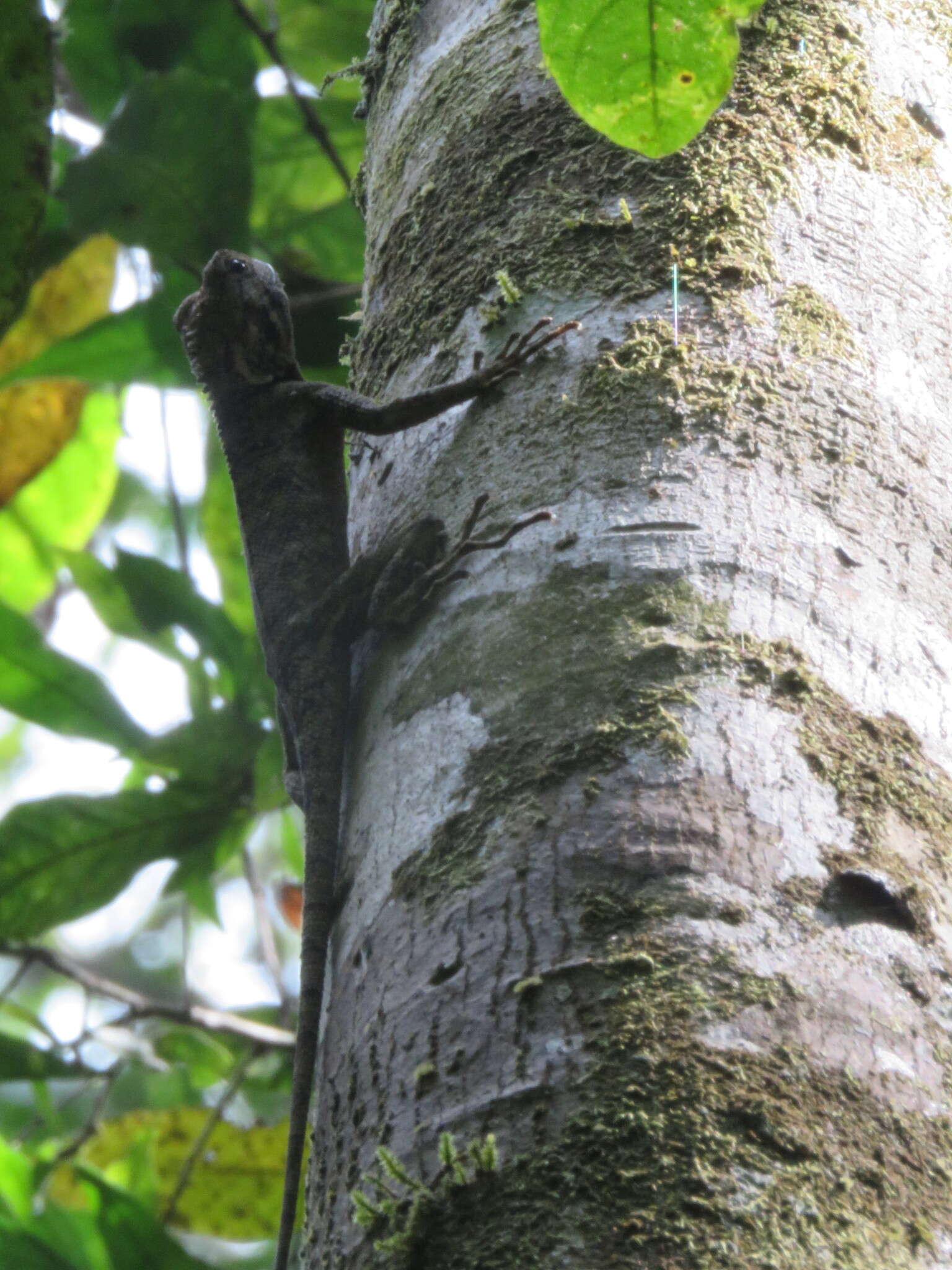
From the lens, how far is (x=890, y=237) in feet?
6.97

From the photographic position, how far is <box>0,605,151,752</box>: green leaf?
3.80 m

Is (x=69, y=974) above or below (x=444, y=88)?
below

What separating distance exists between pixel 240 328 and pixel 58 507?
1.48 m

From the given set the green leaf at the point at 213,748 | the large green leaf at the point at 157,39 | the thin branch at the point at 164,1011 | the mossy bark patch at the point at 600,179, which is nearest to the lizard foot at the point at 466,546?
the mossy bark patch at the point at 600,179

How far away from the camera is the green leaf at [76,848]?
369cm

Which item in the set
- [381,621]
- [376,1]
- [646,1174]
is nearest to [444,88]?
[376,1]

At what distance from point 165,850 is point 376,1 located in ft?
7.83

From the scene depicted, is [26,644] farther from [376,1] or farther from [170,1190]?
[376,1]

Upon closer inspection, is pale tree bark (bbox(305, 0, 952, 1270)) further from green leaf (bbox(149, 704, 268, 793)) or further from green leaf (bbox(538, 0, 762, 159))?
green leaf (bbox(149, 704, 268, 793))

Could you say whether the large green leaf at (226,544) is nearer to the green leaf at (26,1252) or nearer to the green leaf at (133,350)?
the green leaf at (133,350)

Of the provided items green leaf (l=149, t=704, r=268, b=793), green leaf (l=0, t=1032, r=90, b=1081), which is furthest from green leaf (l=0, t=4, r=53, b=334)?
green leaf (l=0, t=1032, r=90, b=1081)

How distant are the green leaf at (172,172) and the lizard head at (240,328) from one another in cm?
36

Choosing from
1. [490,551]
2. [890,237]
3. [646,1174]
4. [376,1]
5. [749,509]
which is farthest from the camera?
[376,1]

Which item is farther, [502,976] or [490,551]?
[490,551]
